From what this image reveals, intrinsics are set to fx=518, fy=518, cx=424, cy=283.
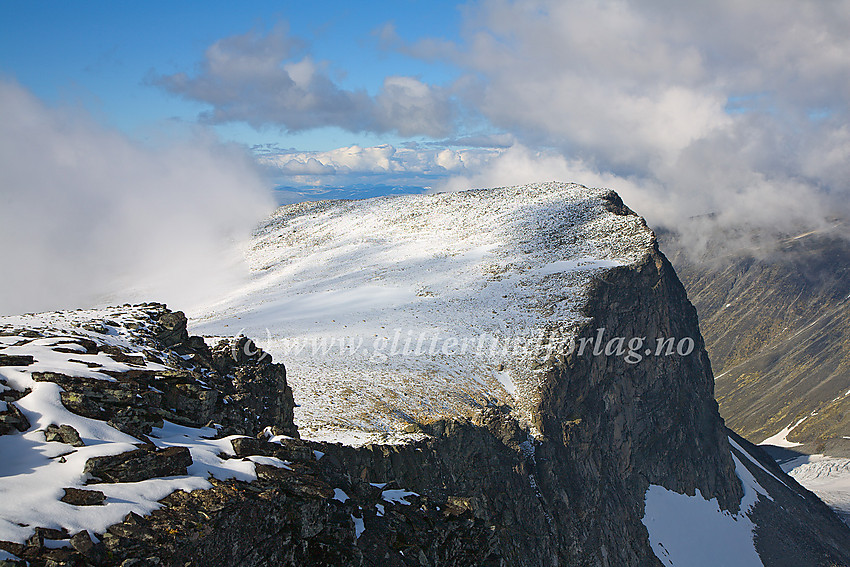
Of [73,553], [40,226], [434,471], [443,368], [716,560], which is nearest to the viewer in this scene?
[73,553]

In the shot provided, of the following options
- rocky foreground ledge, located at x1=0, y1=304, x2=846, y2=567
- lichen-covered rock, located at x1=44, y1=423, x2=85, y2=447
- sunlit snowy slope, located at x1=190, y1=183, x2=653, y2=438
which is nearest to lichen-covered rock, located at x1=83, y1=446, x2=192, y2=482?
rocky foreground ledge, located at x1=0, y1=304, x2=846, y2=567

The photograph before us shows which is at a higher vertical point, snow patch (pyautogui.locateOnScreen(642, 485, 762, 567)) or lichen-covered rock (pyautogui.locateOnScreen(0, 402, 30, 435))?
lichen-covered rock (pyautogui.locateOnScreen(0, 402, 30, 435))

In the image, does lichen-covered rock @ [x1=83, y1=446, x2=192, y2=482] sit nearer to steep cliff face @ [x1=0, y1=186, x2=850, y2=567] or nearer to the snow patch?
steep cliff face @ [x1=0, y1=186, x2=850, y2=567]

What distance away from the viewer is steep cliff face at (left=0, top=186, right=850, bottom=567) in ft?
26.2

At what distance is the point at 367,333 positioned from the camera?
33.1 meters

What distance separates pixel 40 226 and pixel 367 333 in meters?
113

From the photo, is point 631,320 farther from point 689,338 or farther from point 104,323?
point 104,323

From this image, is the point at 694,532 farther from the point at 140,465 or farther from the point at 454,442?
the point at 140,465

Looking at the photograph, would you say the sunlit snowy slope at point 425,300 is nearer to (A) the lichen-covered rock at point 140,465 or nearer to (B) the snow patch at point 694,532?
(A) the lichen-covered rock at point 140,465

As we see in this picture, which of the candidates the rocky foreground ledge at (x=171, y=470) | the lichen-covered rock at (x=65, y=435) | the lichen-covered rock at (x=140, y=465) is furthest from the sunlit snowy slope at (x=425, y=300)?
the lichen-covered rock at (x=65, y=435)

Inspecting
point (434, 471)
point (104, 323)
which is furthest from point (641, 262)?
point (104, 323)

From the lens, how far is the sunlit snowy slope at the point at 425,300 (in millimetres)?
26766

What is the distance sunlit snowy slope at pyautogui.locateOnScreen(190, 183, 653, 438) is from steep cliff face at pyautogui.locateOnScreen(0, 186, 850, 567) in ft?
0.95

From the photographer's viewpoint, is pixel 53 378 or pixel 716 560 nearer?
pixel 53 378
